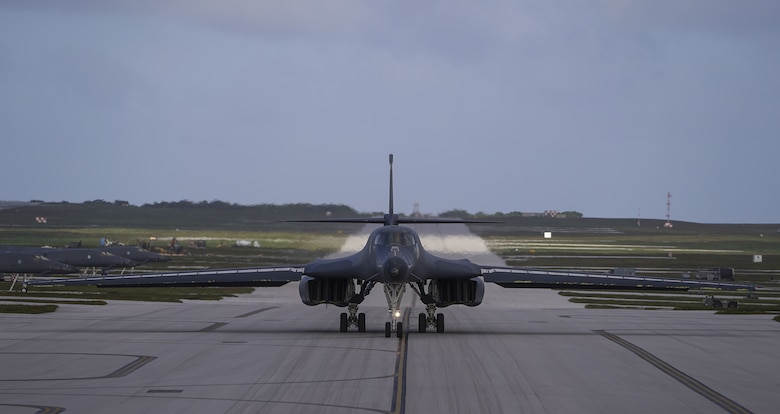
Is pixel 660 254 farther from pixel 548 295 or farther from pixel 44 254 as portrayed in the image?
pixel 44 254

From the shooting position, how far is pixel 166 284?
32781 millimetres

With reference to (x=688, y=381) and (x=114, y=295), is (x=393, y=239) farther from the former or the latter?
(x=114, y=295)

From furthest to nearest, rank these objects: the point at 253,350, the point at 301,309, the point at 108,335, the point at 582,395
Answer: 1. the point at 301,309
2. the point at 108,335
3. the point at 253,350
4. the point at 582,395

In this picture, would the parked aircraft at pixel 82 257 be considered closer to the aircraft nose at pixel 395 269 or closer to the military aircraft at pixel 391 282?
the military aircraft at pixel 391 282

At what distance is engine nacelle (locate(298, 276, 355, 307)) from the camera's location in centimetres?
3181

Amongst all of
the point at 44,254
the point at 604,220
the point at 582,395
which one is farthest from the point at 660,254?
the point at 582,395

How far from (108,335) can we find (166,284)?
312cm

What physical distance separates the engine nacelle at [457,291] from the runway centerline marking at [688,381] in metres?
4.45

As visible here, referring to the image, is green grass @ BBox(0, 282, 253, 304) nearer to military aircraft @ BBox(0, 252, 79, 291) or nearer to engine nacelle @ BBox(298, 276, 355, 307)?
military aircraft @ BBox(0, 252, 79, 291)

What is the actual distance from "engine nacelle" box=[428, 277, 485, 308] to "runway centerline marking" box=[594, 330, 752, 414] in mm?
4447

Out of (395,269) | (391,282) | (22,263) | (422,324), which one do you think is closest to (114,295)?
(22,263)

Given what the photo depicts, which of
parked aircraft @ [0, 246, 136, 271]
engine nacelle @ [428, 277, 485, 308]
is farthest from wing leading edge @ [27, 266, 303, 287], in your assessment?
parked aircraft @ [0, 246, 136, 271]

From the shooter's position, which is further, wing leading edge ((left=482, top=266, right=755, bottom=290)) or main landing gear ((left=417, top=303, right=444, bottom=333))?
wing leading edge ((left=482, top=266, right=755, bottom=290))

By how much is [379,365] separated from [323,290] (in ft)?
29.0
